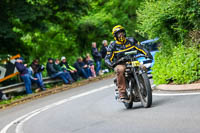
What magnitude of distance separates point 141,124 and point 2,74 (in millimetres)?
13336

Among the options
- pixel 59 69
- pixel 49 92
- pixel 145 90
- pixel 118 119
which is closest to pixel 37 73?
pixel 49 92

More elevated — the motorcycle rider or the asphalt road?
the motorcycle rider

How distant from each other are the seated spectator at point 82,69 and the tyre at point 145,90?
14.9 m

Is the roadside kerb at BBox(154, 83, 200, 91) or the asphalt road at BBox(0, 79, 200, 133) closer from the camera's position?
the asphalt road at BBox(0, 79, 200, 133)

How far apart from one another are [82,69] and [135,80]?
48.5ft

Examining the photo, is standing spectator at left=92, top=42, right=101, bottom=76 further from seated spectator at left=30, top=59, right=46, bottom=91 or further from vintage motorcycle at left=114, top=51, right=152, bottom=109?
vintage motorcycle at left=114, top=51, right=152, bottom=109

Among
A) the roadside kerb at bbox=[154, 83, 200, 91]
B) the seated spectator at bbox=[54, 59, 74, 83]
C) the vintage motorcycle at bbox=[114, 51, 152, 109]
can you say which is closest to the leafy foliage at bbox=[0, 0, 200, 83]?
the roadside kerb at bbox=[154, 83, 200, 91]

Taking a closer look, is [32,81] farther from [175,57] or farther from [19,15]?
[175,57]

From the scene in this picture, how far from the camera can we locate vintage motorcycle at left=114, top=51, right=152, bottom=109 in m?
9.07

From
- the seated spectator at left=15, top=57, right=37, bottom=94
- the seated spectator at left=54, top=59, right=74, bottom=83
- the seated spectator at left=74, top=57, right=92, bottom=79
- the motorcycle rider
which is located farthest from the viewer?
the seated spectator at left=74, top=57, right=92, bottom=79

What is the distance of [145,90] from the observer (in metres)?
9.08

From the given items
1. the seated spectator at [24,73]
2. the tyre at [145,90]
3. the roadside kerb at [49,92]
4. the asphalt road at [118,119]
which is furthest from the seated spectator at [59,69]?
the tyre at [145,90]

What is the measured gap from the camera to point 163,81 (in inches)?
484

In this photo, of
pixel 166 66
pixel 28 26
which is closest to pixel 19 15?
pixel 28 26
